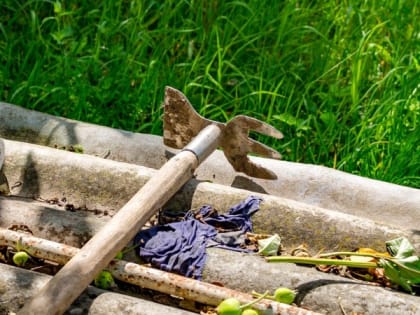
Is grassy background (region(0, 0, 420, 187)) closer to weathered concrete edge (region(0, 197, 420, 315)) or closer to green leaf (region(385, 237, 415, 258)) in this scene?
green leaf (region(385, 237, 415, 258))

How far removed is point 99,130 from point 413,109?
1731mm

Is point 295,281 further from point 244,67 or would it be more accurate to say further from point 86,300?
point 244,67

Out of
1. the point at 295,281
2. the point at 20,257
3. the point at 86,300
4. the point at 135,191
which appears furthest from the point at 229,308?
the point at 135,191

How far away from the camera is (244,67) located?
5.09 metres

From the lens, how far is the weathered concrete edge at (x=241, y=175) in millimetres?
3854

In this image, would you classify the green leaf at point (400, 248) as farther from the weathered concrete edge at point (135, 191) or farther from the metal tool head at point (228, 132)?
the metal tool head at point (228, 132)

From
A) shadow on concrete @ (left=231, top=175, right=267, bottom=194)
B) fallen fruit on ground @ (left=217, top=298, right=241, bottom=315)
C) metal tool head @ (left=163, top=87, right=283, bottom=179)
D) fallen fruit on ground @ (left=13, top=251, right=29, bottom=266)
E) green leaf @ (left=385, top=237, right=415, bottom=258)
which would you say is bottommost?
fallen fruit on ground @ (left=13, top=251, right=29, bottom=266)

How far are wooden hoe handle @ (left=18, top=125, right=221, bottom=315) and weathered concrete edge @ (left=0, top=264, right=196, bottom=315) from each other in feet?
0.26

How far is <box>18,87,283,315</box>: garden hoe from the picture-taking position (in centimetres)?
287

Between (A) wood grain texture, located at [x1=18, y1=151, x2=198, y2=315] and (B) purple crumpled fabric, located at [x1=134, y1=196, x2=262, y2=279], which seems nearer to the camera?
(A) wood grain texture, located at [x1=18, y1=151, x2=198, y2=315]

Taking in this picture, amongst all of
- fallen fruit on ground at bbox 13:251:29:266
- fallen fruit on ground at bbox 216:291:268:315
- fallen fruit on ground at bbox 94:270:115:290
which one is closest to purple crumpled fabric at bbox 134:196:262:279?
fallen fruit on ground at bbox 94:270:115:290

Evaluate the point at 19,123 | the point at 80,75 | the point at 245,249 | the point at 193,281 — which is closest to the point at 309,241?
the point at 245,249

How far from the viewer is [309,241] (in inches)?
139

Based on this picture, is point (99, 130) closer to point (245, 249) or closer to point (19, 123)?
point (19, 123)
